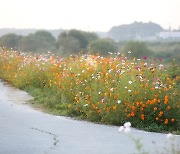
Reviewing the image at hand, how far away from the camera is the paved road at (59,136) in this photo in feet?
25.0

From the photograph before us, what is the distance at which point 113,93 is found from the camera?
35.5 feet

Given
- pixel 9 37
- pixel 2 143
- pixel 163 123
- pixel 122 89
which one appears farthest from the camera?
pixel 9 37

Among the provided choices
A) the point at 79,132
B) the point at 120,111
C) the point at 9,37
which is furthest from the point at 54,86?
the point at 9,37

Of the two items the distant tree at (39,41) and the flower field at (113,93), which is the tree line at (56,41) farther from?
the flower field at (113,93)

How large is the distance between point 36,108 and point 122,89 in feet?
8.74

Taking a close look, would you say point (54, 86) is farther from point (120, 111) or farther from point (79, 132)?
point (79, 132)

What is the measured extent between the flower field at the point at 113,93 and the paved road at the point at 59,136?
0.56 metres

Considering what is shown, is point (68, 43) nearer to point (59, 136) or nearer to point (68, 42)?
point (68, 42)

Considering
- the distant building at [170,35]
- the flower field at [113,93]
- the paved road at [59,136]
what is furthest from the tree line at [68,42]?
the paved road at [59,136]

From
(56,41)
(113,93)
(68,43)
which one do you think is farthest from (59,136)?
(56,41)

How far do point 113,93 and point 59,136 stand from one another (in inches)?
97.3

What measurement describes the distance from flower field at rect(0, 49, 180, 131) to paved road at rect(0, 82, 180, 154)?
558 millimetres

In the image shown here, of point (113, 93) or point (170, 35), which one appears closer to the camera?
point (113, 93)

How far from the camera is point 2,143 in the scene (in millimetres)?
7914
